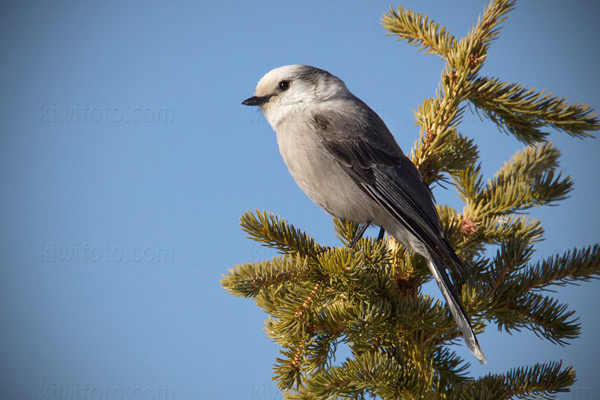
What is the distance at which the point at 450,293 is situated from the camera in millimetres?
1852

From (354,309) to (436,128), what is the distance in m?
0.94

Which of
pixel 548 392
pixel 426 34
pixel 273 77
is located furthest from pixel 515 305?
pixel 273 77

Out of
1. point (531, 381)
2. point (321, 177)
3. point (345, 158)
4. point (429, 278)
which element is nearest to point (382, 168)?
point (345, 158)

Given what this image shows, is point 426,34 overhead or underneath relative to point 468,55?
overhead

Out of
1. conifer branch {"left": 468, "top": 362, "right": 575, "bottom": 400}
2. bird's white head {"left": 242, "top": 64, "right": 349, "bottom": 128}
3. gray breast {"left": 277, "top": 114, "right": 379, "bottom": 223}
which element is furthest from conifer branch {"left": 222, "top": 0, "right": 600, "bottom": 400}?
bird's white head {"left": 242, "top": 64, "right": 349, "bottom": 128}

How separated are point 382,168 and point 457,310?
92cm

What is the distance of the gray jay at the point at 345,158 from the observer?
231cm

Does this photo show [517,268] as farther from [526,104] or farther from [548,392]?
[526,104]

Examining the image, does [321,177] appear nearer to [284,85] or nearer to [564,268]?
[284,85]

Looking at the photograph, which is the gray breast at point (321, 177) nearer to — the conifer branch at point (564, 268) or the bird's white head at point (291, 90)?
→ the bird's white head at point (291, 90)

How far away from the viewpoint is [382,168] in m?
2.51

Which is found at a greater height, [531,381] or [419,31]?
[419,31]

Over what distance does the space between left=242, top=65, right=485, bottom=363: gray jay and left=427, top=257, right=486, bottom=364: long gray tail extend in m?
0.07

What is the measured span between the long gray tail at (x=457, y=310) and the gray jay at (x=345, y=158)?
7 centimetres
